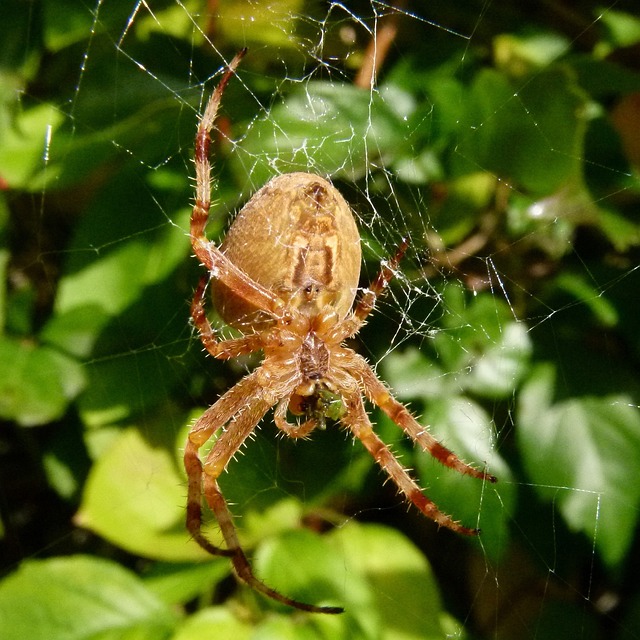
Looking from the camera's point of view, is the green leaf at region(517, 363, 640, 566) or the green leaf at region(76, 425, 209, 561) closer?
the green leaf at region(517, 363, 640, 566)

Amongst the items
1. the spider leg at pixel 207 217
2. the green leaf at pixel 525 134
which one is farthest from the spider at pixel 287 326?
the green leaf at pixel 525 134

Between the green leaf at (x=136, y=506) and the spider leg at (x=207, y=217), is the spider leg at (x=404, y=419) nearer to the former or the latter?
the spider leg at (x=207, y=217)

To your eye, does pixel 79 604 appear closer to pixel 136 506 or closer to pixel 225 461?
pixel 136 506

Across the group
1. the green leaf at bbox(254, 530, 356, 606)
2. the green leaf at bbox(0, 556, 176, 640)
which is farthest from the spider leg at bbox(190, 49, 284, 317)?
the green leaf at bbox(0, 556, 176, 640)

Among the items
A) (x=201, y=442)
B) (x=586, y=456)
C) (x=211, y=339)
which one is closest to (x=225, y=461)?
(x=201, y=442)

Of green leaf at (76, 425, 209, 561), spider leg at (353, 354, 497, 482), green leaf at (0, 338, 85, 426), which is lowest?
green leaf at (76, 425, 209, 561)

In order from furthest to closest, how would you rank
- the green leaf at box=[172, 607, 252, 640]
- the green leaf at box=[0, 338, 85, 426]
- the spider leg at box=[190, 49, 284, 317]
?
the green leaf at box=[0, 338, 85, 426] → the green leaf at box=[172, 607, 252, 640] → the spider leg at box=[190, 49, 284, 317]

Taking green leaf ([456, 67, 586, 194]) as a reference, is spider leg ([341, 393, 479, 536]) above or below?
below

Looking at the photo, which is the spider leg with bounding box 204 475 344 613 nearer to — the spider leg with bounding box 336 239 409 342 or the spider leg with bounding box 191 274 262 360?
the spider leg with bounding box 191 274 262 360
